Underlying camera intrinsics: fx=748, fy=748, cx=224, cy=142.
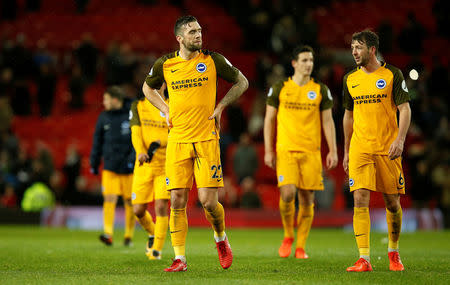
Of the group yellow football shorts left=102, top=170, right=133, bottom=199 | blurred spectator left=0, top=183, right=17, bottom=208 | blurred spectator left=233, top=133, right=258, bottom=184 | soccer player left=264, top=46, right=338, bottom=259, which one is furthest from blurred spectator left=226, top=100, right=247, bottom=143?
soccer player left=264, top=46, right=338, bottom=259

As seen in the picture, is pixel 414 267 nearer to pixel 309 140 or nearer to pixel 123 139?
pixel 309 140

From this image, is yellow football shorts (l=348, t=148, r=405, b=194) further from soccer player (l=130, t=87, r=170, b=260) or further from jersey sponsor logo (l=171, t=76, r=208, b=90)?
soccer player (l=130, t=87, r=170, b=260)

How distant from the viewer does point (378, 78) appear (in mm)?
8484

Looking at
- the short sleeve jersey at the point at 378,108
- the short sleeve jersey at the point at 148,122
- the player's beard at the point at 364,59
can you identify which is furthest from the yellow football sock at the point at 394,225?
the short sleeve jersey at the point at 148,122

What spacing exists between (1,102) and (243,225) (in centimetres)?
894

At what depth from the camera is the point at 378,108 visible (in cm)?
849

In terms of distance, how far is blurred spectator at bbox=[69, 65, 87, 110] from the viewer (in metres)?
25.3

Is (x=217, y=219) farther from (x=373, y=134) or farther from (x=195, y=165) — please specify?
(x=373, y=134)

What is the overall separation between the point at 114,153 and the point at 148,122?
8.76 feet

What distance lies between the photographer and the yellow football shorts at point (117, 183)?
43.4ft

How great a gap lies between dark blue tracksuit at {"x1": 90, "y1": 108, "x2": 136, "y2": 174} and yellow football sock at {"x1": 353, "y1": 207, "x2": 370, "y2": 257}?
18.3 ft

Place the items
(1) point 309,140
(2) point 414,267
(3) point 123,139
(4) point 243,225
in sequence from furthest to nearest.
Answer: (4) point 243,225
(3) point 123,139
(1) point 309,140
(2) point 414,267

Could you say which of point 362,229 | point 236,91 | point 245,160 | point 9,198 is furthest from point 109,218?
point 9,198

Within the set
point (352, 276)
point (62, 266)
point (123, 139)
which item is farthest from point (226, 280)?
point (123, 139)
